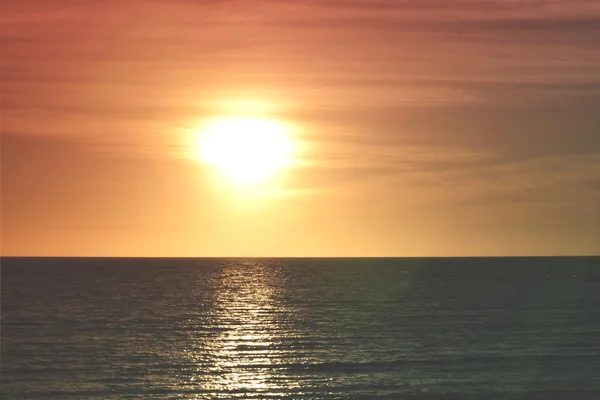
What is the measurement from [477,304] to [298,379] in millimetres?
55889

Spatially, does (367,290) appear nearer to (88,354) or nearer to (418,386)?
(88,354)

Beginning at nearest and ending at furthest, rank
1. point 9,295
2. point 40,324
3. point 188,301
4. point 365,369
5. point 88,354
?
point 365,369 → point 88,354 → point 40,324 → point 188,301 → point 9,295

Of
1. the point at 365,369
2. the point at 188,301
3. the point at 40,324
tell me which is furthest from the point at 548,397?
the point at 188,301

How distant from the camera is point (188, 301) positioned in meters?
108

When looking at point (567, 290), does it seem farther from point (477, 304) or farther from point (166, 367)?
point (166, 367)

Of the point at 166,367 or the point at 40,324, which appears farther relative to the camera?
the point at 40,324

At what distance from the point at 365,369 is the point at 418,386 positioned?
5.63 m

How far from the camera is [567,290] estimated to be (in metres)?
Answer: 126

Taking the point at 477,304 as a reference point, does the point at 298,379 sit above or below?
below

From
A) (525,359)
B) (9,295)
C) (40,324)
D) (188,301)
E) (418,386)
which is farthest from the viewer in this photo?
(9,295)

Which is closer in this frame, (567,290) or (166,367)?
(166,367)

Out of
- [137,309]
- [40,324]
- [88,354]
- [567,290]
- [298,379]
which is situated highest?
[567,290]

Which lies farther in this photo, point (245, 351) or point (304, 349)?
point (304, 349)

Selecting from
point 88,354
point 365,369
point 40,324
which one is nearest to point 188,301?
point 40,324
